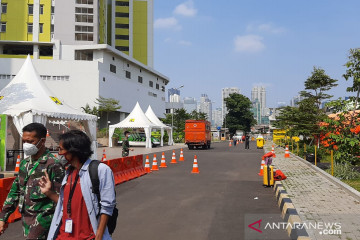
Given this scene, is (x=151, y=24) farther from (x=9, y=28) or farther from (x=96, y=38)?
(x=9, y=28)

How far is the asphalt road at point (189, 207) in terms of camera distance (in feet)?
19.5

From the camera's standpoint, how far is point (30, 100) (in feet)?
51.8

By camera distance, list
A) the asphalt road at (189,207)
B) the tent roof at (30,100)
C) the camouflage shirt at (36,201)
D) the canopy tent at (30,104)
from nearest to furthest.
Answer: the camouflage shirt at (36,201) → the asphalt road at (189,207) → the canopy tent at (30,104) → the tent roof at (30,100)

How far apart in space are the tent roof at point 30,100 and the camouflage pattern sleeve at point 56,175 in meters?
12.7

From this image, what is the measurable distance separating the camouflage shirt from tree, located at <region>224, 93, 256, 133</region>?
89.1 metres

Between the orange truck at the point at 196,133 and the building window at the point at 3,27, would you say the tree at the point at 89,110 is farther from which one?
the building window at the point at 3,27

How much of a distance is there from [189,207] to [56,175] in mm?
5264

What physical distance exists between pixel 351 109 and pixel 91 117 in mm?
13181

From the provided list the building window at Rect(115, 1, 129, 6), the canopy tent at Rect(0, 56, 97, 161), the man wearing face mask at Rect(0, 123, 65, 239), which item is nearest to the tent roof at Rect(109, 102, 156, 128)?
the canopy tent at Rect(0, 56, 97, 161)

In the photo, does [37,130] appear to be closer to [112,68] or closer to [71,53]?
[112,68]

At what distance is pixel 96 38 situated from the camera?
62.2 metres

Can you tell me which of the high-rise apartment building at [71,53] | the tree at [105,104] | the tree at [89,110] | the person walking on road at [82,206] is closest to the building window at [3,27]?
the high-rise apartment building at [71,53]

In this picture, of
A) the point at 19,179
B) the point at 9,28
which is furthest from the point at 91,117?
the point at 9,28

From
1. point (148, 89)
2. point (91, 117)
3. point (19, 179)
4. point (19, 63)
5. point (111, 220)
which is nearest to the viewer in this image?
point (111, 220)
